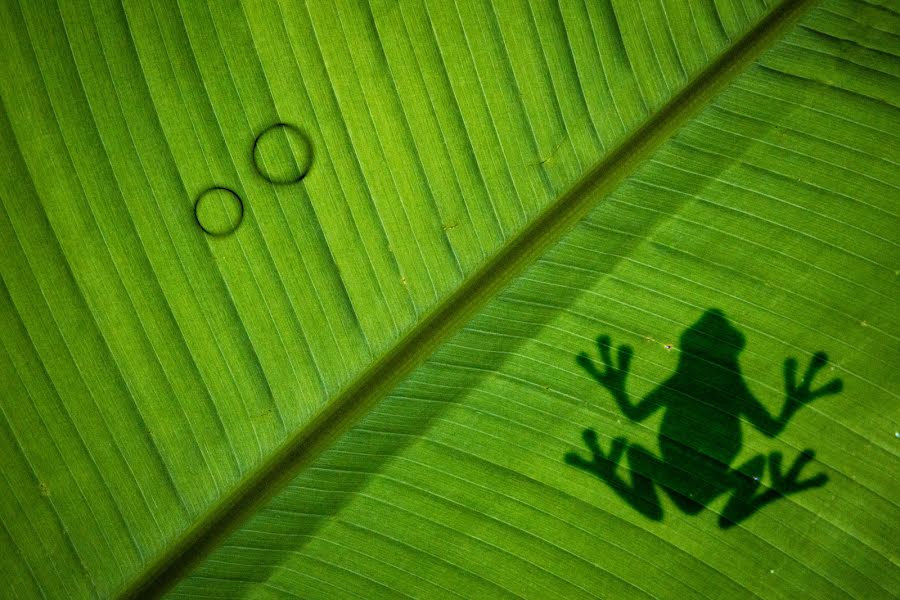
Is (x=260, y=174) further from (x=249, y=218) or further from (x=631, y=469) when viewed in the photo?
(x=631, y=469)

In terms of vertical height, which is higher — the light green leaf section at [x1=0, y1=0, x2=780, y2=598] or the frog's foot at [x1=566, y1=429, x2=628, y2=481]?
the light green leaf section at [x1=0, y1=0, x2=780, y2=598]

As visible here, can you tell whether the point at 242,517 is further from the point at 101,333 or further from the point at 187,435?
the point at 101,333

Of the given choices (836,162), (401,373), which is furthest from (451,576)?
(836,162)

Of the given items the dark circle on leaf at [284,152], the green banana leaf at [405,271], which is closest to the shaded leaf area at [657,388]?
the green banana leaf at [405,271]

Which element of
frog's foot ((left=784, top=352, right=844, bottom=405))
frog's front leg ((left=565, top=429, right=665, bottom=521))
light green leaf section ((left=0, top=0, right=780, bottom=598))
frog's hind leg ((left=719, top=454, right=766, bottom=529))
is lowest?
frog's hind leg ((left=719, top=454, right=766, bottom=529))

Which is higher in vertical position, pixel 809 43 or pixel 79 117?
pixel 79 117

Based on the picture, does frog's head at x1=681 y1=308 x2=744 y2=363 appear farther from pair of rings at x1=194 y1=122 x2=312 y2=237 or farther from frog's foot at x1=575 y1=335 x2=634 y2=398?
pair of rings at x1=194 y1=122 x2=312 y2=237

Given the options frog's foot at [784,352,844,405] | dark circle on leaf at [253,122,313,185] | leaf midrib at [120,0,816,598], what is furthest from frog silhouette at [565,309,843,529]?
dark circle on leaf at [253,122,313,185]

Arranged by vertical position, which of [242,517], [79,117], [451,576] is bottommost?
[451,576]
